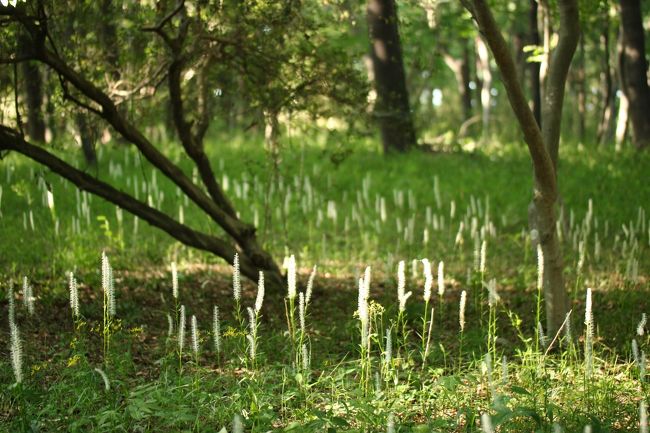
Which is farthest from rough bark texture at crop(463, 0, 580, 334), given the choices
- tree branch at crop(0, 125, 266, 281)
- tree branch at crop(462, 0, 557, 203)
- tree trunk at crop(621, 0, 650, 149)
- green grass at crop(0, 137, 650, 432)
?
tree trunk at crop(621, 0, 650, 149)

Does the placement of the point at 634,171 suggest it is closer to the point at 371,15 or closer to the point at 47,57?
the point at 371,15

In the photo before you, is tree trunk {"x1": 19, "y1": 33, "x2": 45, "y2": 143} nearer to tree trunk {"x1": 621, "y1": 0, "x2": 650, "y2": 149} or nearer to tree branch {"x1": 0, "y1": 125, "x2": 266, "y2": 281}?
tree branch {"x1": 0, "y1": 125, "x2": 266, "y2": 281}

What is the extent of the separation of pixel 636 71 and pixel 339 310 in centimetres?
923

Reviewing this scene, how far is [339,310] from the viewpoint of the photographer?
7938 millimetres

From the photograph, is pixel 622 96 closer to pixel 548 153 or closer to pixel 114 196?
pixel 548 153

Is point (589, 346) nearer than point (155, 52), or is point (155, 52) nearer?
point (589, 346)

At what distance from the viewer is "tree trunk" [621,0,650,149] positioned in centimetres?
1459

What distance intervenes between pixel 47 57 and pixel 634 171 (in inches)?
365

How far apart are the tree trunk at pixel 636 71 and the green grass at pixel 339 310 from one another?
3.06 feet

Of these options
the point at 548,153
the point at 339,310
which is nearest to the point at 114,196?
the point at 339,310

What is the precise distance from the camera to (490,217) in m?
11.5

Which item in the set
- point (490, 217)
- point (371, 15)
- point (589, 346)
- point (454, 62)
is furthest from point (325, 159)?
point (454, 62)

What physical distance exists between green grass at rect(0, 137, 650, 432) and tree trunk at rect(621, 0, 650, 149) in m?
0.93

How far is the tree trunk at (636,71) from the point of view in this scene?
14.6 meters
